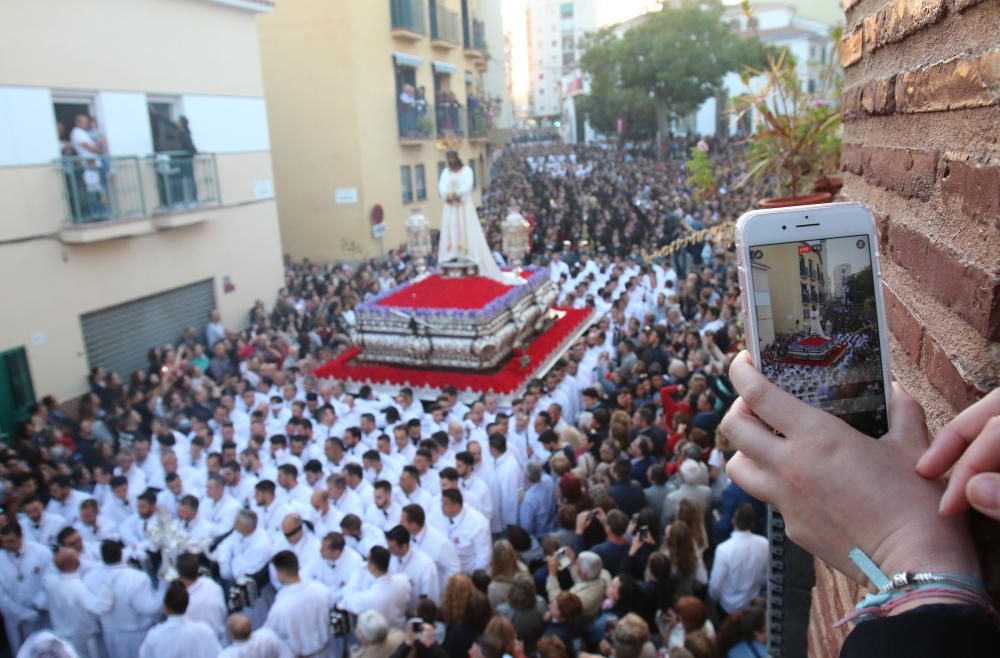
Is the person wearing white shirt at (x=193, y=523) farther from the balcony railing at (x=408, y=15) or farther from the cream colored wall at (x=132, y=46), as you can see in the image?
the balcony railing at (x=408, y=15)

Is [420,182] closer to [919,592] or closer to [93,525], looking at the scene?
[93,525]

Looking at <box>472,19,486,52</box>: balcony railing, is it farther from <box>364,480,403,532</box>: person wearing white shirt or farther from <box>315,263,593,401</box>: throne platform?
<box>364,480,403,532</box>: person wearing white shirt

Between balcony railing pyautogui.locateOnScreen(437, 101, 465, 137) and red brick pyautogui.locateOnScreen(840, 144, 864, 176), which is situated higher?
balcony railing pyautogui.locateOnScreen(437, 101, 465, 137)

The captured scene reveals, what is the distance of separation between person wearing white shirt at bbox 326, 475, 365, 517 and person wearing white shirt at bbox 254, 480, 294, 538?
15.6 inches

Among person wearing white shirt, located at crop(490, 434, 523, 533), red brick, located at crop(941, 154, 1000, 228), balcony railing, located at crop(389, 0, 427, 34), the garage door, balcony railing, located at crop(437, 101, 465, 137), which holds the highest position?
balcony railing, located at crop(389, 0, 427, 34)

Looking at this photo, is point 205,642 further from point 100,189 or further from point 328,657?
point 100,189

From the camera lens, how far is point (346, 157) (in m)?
21.4

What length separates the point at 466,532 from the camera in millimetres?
6328

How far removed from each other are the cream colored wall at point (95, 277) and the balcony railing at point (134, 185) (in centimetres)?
44

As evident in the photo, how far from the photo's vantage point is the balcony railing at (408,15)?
22.5 meters

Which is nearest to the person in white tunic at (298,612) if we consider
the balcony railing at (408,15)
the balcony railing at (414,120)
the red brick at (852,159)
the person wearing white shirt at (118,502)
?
the person wearing white shirt at (118,502)

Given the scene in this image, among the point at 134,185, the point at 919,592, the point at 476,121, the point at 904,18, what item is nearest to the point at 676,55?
the point at 476,121

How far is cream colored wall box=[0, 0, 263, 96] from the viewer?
11117 millimetres

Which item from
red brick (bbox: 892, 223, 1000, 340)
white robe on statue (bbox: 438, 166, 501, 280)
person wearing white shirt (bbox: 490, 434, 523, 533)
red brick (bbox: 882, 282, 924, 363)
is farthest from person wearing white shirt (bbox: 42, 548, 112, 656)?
white robe on statue (bbox: 438, 166, 501, 280)
